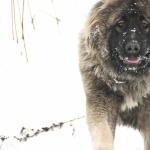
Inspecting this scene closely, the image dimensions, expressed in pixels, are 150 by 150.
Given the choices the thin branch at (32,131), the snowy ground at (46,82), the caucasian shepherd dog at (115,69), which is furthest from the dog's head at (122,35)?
the thin branch at (32,131)

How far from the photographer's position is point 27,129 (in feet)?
18.1

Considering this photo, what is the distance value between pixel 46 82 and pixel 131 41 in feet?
9.77

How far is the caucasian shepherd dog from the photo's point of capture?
4.50 metres

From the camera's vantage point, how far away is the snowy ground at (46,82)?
552 cm

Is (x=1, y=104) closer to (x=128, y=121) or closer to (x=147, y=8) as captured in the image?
(x=128, y=121)

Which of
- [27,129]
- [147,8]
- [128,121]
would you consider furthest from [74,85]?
[147,8]

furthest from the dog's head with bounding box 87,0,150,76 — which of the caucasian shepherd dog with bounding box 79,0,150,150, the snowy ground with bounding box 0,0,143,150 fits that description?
the snowy ground with bounding box 0,0,143,150

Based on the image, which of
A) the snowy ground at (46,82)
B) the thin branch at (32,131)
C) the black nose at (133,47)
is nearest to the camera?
the black nose at (133,47)

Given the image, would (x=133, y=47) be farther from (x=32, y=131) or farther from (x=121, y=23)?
(x=32, y=131)

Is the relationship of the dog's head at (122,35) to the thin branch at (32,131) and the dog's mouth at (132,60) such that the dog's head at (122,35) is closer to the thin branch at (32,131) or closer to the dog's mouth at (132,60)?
the dog's mouth at (132,60)

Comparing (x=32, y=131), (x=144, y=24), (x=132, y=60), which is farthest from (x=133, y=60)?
(x=32, y=131)

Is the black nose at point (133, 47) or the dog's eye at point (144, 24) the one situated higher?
the dog's eye at point (144, 24)

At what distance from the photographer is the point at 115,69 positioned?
4.75 m

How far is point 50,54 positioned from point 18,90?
4.22 ft
